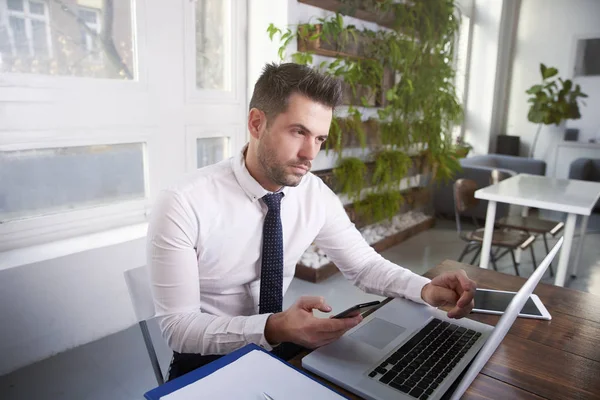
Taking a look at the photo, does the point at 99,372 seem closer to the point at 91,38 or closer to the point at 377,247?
the point at 91,38

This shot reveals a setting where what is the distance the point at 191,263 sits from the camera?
108cm

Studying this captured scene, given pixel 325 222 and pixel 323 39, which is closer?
pixel 325 222

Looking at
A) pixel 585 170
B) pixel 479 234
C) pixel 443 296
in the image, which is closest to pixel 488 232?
pixel 479 234

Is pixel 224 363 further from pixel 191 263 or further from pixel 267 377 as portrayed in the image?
pixel 191 263

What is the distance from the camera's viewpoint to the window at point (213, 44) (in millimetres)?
2564

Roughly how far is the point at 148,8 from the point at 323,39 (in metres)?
1.16

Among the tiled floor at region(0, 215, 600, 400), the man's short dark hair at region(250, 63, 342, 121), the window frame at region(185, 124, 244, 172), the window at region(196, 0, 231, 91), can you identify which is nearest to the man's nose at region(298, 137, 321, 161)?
the man's short dark hair at region(250, 63, 342, 121)

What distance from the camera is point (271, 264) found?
121cm

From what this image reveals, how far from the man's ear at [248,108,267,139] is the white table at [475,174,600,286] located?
1.92m

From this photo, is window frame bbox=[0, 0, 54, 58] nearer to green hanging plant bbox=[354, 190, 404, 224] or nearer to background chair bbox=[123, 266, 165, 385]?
background chair bbox=[123, 266, 165, 385]

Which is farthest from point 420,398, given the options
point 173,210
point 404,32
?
point 404,32

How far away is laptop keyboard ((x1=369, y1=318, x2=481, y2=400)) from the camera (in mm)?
783

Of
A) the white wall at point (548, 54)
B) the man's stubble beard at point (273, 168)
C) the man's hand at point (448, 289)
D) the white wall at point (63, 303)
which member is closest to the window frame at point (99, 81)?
the white wall at point (63, 303)

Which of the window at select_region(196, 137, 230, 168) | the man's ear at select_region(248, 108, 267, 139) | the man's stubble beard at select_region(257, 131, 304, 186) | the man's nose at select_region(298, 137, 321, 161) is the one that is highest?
the man's ear at select_region(248, 108, 267, 139)
